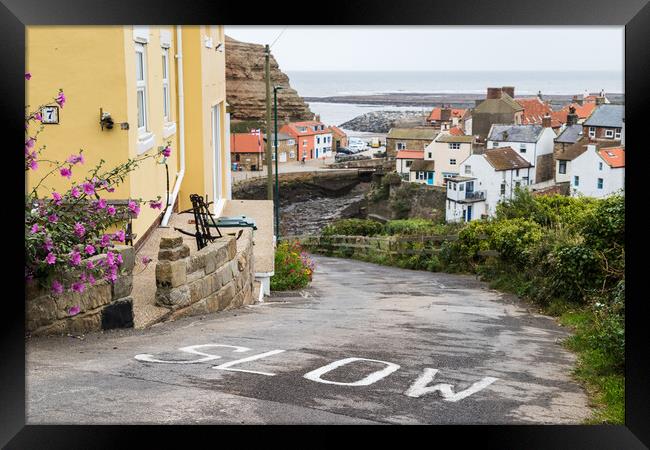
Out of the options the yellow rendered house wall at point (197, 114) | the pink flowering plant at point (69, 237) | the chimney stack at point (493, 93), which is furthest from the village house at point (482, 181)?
the pink flowering plant at point (69, 237)

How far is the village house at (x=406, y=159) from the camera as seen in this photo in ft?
296

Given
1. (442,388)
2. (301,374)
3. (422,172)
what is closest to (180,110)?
(301,374)

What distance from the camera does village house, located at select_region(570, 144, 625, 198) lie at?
5850cm

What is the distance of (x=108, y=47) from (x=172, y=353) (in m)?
4.17

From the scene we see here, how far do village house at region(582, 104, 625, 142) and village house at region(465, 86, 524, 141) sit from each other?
1567 centimetres

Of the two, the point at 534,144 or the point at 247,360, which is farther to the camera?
the point at 534,144

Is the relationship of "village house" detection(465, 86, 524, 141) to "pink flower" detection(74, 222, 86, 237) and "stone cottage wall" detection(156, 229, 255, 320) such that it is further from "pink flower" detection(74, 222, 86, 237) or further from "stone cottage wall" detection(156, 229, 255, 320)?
"pink flower" detection(74, 222, 86, 237)

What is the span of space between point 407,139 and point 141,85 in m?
96.3

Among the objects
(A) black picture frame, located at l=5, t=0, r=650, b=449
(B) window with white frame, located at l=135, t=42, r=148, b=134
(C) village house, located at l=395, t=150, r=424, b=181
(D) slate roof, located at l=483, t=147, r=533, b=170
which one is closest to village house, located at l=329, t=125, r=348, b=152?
(C) village house, located at l=395, t=150, r=424, b=181

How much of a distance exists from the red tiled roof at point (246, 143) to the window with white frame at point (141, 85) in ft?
291

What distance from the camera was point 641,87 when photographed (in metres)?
4.44

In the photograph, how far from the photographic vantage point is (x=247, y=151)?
103 m

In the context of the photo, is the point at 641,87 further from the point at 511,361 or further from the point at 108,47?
the point at 108,47

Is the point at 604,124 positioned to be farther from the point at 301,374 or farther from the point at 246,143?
the point at 301,374
